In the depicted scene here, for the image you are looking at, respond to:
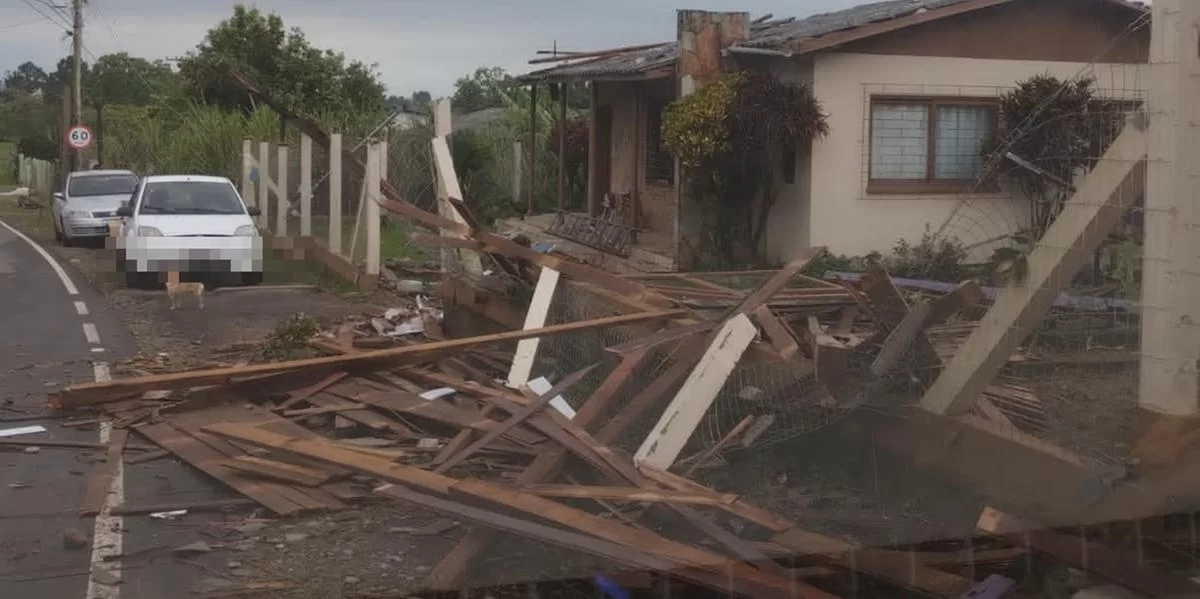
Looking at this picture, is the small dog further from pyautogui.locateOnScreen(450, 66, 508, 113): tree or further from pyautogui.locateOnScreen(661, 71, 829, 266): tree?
pyautogui.locateOnScreen(450, 66, 508, 113): tree

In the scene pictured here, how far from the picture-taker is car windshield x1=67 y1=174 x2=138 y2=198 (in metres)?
30.0

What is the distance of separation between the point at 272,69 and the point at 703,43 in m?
24.6

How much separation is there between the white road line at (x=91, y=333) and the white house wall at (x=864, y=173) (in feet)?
27.9

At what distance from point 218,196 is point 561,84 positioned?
6227 millimetres

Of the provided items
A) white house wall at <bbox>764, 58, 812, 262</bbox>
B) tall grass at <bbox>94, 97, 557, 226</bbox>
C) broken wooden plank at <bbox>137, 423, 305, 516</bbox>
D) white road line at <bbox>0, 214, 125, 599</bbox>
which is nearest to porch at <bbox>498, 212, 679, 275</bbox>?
white house wall at <bbox>764, 58, 812, 262</bbox>

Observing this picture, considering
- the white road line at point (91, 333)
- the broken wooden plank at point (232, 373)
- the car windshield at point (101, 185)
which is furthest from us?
the car windshield at point (101, 185)

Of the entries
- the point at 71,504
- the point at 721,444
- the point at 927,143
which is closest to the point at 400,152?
the point at 927,143

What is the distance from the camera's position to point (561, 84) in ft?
78.9

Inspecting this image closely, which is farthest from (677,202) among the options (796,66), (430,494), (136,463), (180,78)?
(180,78)

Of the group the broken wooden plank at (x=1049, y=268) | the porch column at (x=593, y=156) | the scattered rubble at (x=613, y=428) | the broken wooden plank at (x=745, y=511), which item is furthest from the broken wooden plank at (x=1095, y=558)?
the porch column at (x=593, y=156)

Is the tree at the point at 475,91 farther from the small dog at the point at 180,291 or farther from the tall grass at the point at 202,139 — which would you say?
the small dog at the point at 180,291

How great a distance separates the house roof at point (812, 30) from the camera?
17.5 m

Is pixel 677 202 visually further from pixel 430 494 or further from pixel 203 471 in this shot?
pixel 430 494

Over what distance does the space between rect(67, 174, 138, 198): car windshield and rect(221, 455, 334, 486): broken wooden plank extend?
23171 mm
